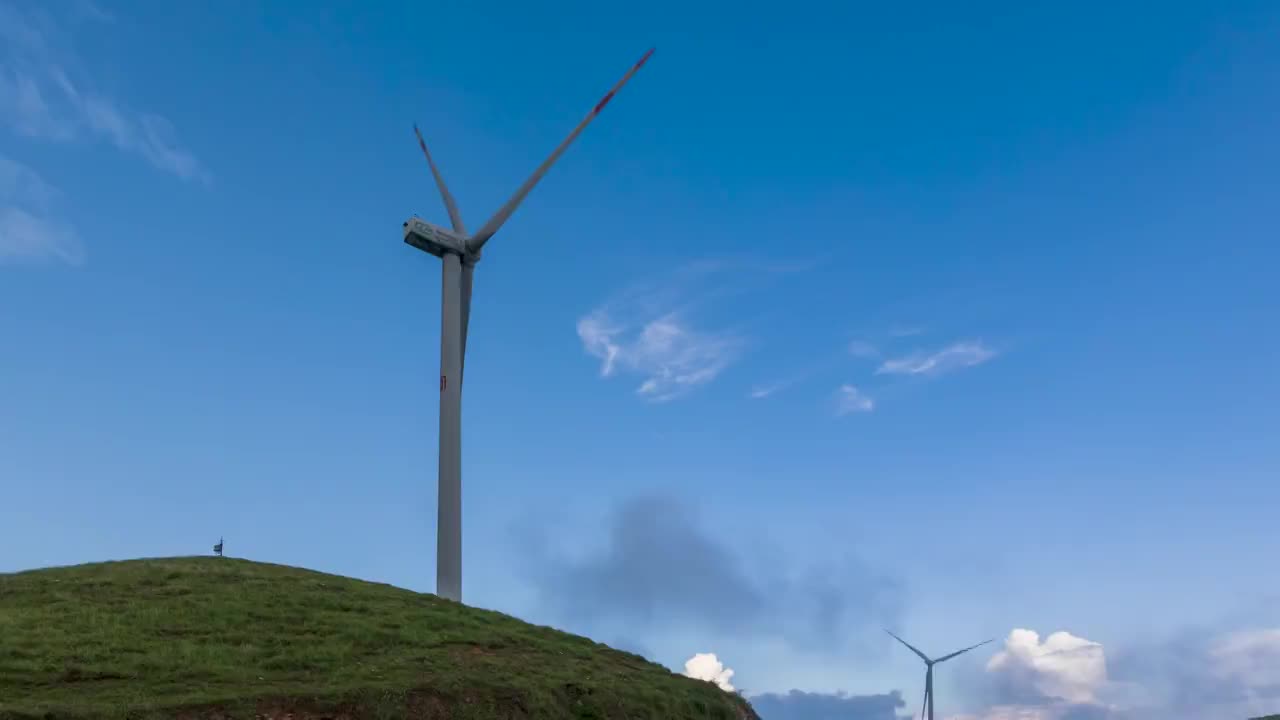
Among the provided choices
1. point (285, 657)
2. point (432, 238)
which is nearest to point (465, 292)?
point (432, 238)

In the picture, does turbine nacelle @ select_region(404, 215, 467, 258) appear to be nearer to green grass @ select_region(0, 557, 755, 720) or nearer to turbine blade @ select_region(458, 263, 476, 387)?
turbine blade @ select_region(458, 263, 476, 387)

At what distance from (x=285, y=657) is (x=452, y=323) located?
29.6 meters

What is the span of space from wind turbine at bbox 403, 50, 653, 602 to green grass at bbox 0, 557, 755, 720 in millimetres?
4176

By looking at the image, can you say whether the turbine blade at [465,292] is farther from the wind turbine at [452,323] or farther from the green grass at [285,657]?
the green grass at [285,657]

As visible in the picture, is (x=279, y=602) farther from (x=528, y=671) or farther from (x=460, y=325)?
(x=460, y=325)

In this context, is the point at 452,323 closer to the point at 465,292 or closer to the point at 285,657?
the point at 465,292

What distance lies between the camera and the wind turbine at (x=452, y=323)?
59875mm

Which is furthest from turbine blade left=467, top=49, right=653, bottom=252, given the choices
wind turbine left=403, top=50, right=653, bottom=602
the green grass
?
the green grass

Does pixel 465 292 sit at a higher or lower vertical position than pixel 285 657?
higher

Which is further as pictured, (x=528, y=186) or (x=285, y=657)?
(x=528, y=186)

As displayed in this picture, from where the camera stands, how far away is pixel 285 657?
3934cm

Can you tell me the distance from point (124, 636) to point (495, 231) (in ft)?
124

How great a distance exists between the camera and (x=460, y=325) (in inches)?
2630

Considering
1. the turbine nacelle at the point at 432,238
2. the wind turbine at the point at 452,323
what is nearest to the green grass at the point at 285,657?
the wind turbine at the point at 452,323
